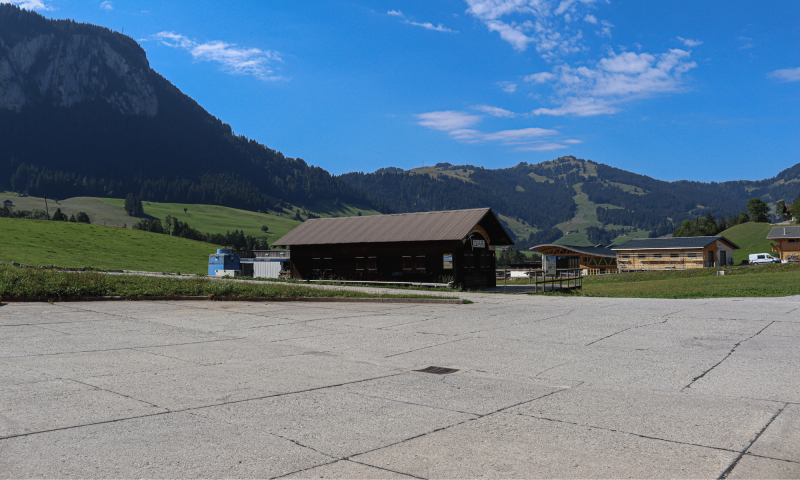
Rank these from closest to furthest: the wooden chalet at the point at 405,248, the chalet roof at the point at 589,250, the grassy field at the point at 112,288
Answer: the grassy field at the point at 112,288 < the wooden chalet at the point at 405,248 < the chalet roof at the point at 589,250

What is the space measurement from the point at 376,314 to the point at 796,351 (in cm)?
1115

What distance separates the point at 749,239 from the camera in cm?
10981

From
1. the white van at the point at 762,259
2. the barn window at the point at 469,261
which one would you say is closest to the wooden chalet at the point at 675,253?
the white van at the point at 762,259

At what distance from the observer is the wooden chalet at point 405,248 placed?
32.3 m

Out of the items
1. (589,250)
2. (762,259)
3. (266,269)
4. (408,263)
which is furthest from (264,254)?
(762,259)

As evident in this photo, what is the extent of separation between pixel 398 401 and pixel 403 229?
28759 millimetres

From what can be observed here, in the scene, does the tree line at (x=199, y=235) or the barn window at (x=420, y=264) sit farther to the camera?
the tree line at (x=199, y=235)

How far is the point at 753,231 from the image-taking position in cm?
11438

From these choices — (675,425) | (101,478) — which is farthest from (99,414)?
(675,425)

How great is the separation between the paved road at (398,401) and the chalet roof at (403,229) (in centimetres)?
1966

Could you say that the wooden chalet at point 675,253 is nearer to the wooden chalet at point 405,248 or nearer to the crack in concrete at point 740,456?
the wooden chalet at point 405,248

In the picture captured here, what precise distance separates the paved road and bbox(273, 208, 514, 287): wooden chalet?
1874 cm

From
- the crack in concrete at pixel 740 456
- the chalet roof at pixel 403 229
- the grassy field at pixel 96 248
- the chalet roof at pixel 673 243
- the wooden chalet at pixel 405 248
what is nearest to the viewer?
the crack in concrete at pixel 740 456

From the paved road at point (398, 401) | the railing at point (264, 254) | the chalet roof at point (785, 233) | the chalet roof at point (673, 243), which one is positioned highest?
the chalet roof at point (785, 233)
